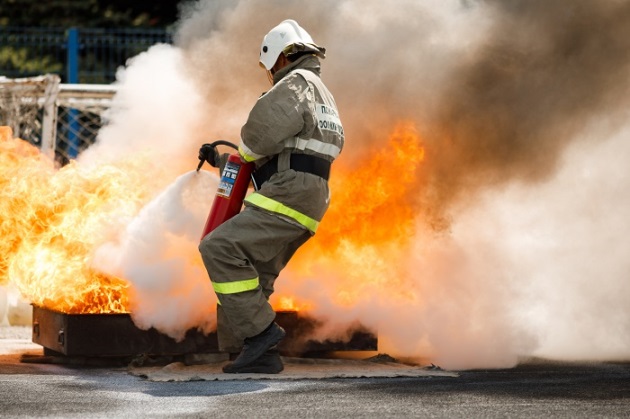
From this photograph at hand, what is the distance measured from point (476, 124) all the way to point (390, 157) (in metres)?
0.60

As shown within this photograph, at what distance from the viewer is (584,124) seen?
8477 mm

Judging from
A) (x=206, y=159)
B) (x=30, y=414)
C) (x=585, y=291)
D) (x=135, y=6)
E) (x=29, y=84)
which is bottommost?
(x=30, y=414)

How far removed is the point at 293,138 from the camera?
7.07m

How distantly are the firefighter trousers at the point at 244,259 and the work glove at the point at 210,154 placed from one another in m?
0.45

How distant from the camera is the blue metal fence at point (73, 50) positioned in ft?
43.9

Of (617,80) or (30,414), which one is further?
(617,80)

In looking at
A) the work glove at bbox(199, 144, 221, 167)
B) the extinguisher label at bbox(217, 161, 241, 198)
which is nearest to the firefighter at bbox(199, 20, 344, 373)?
the extinguisher label at bbox(217, 161, 241, 198)

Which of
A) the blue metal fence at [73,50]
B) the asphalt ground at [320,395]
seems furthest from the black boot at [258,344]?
the blue metal fence at [73,50]

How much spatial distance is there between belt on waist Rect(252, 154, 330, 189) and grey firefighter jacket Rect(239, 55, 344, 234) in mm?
25

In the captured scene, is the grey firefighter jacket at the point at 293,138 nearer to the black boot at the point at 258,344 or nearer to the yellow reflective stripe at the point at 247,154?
the yellow reflective stripe at the point at 247,154

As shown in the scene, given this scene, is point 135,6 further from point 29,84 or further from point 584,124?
point 584,124

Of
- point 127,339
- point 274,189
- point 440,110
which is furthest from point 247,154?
point 440,110

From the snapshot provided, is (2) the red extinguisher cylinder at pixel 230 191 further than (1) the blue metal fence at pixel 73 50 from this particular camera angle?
No

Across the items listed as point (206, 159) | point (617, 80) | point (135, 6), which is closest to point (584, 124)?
point (617, 80)
